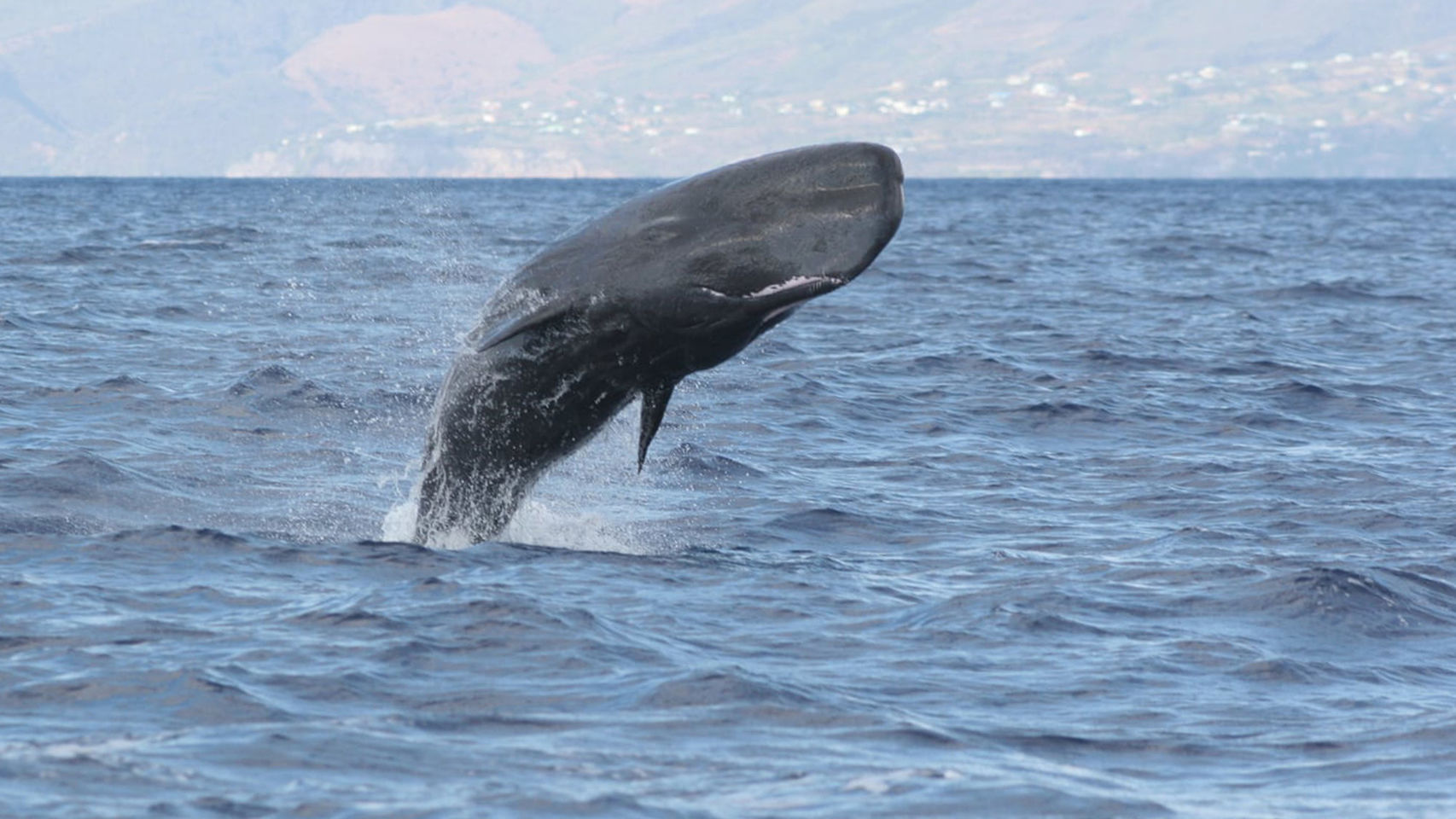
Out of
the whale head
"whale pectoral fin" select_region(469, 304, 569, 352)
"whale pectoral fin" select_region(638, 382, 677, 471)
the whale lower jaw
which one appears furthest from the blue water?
the whale lower jaw

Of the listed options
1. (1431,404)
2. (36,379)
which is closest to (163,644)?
(36,379)

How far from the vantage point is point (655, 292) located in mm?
10820

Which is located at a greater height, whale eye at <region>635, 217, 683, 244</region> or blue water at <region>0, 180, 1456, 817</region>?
whale eye at <region>635, 217, 683, 244</region>

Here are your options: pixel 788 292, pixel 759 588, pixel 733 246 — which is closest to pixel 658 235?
pixel 733 246

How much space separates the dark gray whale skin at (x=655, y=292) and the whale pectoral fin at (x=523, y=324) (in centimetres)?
1

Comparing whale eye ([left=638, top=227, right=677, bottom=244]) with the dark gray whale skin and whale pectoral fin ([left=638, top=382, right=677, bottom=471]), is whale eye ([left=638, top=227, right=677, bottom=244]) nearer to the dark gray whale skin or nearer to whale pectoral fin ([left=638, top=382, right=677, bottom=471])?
the dark gray whale skin

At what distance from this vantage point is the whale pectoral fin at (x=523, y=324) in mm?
10789

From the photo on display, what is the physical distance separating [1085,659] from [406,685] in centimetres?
387

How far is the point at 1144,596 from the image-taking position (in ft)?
40.5

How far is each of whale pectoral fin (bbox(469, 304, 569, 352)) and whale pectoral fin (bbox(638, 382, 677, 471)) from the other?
79 cm

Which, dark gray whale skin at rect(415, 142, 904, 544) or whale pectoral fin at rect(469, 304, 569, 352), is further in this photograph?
whale pectoral fin at rect(469, 304, 569, 352)

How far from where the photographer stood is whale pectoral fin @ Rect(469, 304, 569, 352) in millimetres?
10789

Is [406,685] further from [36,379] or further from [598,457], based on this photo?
[36,379]

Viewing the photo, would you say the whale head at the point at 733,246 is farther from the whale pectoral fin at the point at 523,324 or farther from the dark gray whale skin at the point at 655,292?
the whale pectoral fin at the point at 523,324
